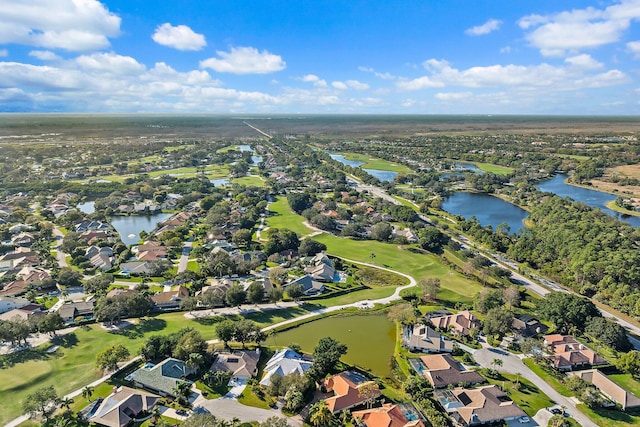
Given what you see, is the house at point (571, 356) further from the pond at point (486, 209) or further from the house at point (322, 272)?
the pond at point (486, 209)

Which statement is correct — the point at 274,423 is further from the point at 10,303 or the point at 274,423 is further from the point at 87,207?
the point at 87,207

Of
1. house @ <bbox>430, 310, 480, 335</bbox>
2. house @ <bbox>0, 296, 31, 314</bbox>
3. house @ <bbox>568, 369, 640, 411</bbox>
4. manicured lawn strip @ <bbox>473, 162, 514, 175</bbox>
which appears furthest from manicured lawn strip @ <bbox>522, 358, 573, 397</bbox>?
manicured lawn strip @ <bbox>473, 162, 514, 175</bbox>

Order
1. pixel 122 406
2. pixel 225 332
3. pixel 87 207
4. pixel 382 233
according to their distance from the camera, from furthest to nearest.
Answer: pixel 87 207 → pixel 382 233 → pixel 225 332 → pixel 122 406

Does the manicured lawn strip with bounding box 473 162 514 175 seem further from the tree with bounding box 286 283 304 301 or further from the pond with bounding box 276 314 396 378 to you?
the tree with bounding box 286 283 304 301

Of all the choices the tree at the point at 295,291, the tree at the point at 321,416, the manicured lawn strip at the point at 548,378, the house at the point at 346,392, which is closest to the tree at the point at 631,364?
the manicured lawn strip at the point at 548,378

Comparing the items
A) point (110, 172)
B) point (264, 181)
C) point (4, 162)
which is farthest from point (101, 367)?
point (4, 162)

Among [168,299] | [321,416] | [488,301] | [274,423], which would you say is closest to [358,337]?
[321,416]

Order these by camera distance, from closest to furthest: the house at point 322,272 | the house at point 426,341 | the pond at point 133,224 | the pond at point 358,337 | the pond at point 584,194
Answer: the pond at point 358,337 → the house at point 426,341 → the house at point 322,272 → the pond at point 133,224 → the pond at point 584,194
